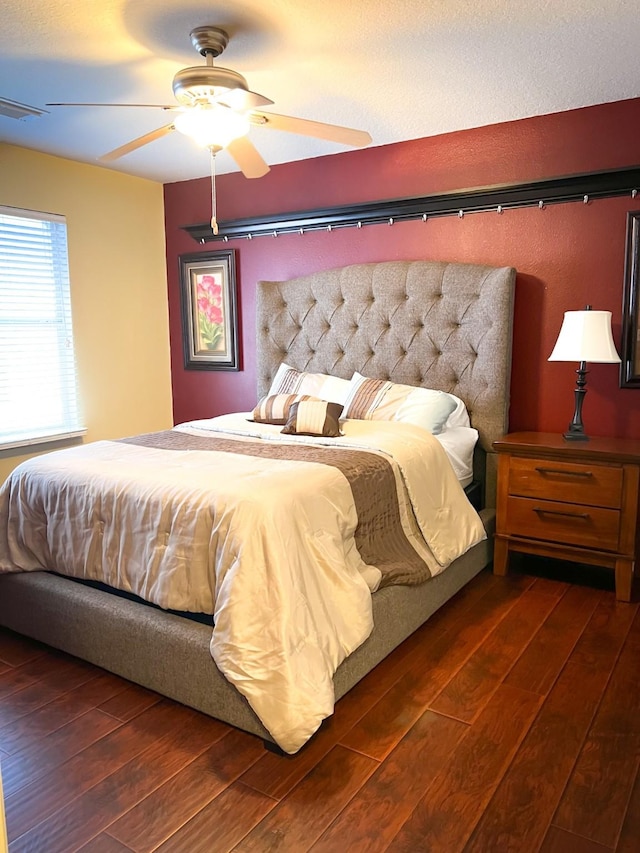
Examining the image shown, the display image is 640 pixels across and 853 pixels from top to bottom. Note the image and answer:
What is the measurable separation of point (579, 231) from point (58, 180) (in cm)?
319

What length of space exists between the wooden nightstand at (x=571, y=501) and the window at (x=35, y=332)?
2.87 meters

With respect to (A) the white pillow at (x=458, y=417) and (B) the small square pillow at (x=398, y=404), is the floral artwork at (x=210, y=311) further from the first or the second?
(A) the white pillow at (x=458, y=417)

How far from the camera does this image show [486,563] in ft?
10.8

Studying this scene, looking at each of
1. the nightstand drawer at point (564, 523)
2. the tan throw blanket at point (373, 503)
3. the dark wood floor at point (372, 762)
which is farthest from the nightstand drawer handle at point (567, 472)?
the tan throw blanket at point (373, 503)

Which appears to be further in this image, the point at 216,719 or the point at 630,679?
the point at 630,679

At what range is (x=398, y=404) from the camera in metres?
3.46

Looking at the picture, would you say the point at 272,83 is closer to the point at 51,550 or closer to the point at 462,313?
the point at 462,313

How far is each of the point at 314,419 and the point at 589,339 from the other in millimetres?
1360

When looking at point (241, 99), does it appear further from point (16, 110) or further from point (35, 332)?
point (35, 332)

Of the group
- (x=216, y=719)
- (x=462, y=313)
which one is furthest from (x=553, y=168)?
(x=216, y=719)

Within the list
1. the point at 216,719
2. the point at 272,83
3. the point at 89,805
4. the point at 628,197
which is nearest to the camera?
the point at 89,805

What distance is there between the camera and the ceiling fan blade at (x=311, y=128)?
7.82 feet

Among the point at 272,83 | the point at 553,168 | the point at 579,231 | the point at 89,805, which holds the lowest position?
the point at 89,805

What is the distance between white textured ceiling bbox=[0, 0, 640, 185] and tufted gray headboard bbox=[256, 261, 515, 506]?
829 mm
